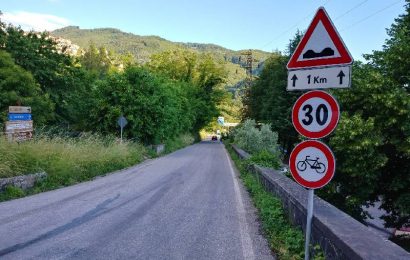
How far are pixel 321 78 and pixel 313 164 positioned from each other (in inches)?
41.1

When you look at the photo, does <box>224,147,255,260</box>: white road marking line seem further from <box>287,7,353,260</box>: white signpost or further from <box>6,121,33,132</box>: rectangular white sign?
<box>6,121,33,132</box>: rectangular white sign

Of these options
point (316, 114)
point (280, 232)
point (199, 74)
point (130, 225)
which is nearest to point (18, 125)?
point (130, 225)

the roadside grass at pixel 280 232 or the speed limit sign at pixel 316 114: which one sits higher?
the speed limit sign at pixel 316 114

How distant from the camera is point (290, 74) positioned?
16.8ft

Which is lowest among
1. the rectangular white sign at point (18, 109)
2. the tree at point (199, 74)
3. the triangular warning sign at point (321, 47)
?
the rectangular white sign at point (18, 109)

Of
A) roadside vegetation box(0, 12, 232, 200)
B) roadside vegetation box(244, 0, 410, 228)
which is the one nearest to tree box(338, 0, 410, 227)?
roadside vegetation box(244, 0, 410, 228)

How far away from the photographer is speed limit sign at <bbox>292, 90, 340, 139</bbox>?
4711mm

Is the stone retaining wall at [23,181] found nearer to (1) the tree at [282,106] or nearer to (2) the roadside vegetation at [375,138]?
(2) the roadside vegetation at [375,138]

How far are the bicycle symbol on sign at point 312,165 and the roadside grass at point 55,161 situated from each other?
8420mm

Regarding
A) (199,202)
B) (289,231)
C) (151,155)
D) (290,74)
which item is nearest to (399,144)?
(199,202)

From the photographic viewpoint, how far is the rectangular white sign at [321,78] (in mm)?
4645

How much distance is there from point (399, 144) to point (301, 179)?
1160 centimetres

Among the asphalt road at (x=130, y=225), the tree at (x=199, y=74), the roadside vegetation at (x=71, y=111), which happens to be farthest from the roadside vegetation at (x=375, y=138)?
the tree at (x=199, y=74)

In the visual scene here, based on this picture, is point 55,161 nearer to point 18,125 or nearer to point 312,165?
point 18,125
